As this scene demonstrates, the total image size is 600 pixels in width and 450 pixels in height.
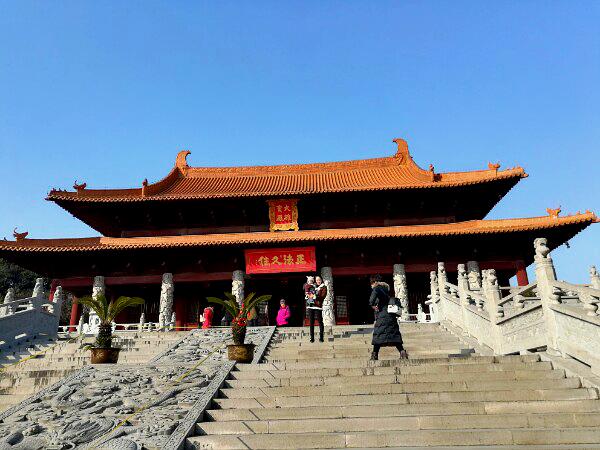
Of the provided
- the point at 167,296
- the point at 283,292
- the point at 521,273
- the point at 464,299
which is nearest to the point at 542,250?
the point at 464,299

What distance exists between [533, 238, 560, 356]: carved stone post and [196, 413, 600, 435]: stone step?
192cm

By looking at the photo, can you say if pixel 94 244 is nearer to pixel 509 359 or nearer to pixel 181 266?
pixel 181 266

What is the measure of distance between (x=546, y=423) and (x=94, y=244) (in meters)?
14.5

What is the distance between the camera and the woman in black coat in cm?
656

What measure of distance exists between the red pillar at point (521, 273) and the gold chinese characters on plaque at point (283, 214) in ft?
26.7

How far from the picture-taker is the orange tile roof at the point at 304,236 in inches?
558

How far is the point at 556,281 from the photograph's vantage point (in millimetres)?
6566

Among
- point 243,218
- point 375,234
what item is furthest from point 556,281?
point 243,218

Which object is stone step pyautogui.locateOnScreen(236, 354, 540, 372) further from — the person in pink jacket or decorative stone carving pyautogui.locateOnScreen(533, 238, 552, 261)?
the person in pink jacket

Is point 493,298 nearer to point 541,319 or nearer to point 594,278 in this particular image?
point 541,319

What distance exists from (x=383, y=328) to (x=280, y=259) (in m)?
8.99

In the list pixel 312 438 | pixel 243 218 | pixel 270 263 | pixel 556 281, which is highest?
pixel 243 218

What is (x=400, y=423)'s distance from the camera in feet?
15.2

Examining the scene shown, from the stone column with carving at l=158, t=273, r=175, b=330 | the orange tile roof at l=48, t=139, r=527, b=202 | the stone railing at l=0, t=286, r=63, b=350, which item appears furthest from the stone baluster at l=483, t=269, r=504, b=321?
the stone railing at l=0, t=286, r=63, b=350
